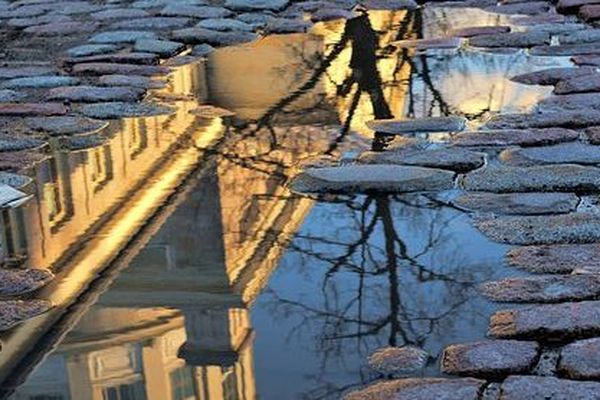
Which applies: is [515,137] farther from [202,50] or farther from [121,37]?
[121,37]

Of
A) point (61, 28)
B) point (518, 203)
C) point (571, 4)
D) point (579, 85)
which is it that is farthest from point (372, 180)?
point (61, 28)

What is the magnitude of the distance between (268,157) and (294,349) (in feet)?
5.37

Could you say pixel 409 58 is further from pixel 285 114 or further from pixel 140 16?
pixel 140 16

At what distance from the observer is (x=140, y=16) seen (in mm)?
7961

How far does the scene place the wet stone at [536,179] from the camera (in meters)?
3.73

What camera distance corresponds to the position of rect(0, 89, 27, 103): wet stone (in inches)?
216

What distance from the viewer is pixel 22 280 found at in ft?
10.4

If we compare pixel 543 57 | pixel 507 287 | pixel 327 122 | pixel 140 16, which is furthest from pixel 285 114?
pixel 140 16

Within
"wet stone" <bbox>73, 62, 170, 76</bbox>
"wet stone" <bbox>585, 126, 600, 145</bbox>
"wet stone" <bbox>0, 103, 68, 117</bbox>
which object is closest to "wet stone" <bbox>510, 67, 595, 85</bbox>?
"wet stone" <bbox>585, 126, 600, 145</bbox>

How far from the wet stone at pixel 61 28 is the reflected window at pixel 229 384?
516cm

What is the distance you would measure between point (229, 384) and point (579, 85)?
3.13 meters

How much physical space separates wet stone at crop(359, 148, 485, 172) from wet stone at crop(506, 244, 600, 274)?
2.75 feet

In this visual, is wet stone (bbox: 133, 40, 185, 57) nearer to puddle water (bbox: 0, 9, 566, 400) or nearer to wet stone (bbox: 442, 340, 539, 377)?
puddle water (bbox: 0, 9, 566, 400)

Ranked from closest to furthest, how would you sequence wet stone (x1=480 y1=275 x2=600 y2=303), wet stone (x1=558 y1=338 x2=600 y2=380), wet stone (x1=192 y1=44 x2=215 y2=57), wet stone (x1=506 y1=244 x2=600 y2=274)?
wet stone (x1=558 y1=338 x2=600 y2=380), wet stone (x1=480 y1=275 x2=600 y2=303), wet stone (x1=506 y1=244 x2=600 y2=274), wet stone (x1=192 y1=44 x2=215 y2=57)
